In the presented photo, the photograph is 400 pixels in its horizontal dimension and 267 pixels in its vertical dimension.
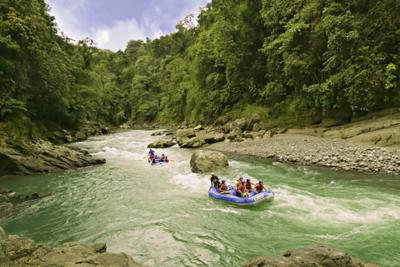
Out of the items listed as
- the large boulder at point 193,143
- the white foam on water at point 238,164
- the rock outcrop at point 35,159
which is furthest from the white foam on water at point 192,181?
the large boulder at point 193,143

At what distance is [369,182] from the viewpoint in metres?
13.4

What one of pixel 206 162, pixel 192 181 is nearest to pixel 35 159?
pixel 192 181

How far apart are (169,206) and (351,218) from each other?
6.33 metres

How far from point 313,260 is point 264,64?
86.1 feet

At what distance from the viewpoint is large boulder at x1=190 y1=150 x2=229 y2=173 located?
17078 millimetres

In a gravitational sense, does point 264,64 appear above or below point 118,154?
above

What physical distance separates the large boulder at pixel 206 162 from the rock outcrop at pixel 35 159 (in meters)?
7.20

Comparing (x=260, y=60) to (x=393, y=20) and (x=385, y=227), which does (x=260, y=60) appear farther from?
(x=385, y=227)

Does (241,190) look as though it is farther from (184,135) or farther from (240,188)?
(184,135)

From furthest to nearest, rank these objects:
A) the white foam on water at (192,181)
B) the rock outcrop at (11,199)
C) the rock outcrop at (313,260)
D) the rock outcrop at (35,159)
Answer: the rock outcrop at (35,159) → the white foam on water at (192,181) → the rock outcrop at (11,199) → the rock outcrop at (313,260)

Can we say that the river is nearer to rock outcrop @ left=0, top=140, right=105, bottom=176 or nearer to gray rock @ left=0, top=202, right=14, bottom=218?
gray rock @ left=0, top=202, right=14, bottom=218

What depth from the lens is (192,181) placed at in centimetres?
1539

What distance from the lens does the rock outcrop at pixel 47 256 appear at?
5.66m

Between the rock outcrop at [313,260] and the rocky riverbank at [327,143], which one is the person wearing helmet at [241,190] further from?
the rocky riverbank at [327,143]
